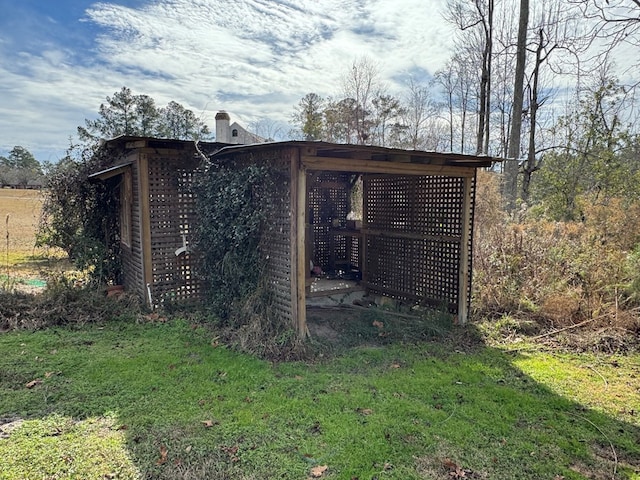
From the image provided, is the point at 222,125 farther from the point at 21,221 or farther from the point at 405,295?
the point at 21,221

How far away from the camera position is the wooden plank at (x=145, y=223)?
18.4ft

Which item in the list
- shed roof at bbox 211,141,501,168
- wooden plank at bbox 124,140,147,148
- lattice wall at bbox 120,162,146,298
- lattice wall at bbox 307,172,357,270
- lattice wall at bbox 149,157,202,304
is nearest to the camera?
shed roof at bbox 211,141,501,168

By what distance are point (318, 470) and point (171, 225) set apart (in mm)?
4372

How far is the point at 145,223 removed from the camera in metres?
5.69

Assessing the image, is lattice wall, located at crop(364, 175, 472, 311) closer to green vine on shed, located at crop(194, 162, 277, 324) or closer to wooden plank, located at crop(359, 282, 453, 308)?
wooden plank, located at crop(359, 282, 453, 308)

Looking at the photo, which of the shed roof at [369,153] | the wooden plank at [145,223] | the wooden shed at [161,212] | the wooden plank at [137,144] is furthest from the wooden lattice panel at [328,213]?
the wooden plank at [137,144]

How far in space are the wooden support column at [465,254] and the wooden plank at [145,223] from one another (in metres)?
4.44

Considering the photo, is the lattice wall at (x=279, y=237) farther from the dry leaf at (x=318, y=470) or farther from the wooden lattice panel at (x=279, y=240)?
the dry leaf at (x=318, y=470)

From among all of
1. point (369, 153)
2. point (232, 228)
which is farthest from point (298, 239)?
point (369, 153)

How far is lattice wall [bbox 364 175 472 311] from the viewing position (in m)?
5.86

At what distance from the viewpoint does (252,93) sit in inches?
567

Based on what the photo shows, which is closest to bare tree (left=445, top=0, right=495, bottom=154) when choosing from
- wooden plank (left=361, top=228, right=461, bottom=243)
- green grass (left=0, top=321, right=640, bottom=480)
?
wooden plank (left=361, top=228, right=461, bottom=243)

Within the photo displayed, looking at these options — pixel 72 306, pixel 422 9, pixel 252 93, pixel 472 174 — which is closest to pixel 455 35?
pixel 422 9

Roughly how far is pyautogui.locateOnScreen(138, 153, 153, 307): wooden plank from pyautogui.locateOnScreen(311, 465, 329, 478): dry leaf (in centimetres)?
403
